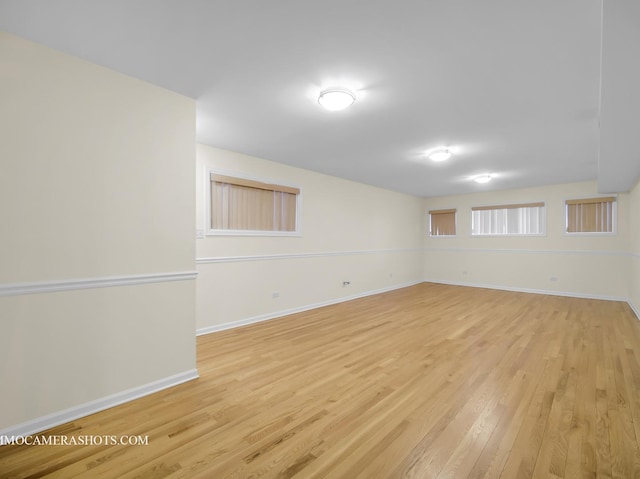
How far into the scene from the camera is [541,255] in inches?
262

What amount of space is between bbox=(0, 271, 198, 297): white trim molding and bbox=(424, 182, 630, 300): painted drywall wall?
7.34 m

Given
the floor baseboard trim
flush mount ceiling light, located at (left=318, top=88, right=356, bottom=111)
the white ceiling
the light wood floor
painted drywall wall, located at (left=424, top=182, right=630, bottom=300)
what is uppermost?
the white ceiling

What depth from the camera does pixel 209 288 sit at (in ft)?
12.5

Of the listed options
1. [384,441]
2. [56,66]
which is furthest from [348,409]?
[56,66]

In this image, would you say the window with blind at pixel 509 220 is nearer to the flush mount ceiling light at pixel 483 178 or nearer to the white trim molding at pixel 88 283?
the flush mount ceiling light at pixel 483 178

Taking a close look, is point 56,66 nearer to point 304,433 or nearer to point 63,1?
point 63,1

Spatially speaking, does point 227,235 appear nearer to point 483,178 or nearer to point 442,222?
point 483,178

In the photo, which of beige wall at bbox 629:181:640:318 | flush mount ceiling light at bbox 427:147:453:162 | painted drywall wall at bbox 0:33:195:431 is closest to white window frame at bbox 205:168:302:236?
painted drywall wall at bbox 0:33:195:431

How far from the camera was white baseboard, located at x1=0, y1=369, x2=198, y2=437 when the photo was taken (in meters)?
1.79

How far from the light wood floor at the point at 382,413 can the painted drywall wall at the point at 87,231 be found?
0.34 m

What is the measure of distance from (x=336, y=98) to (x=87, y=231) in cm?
217

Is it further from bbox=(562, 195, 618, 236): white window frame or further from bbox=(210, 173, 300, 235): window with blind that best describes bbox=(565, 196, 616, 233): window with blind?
bbox=(210, 173, 300, 235): window with blind

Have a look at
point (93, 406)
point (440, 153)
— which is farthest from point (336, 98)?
point (93, 406)

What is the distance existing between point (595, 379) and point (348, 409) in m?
2.26
